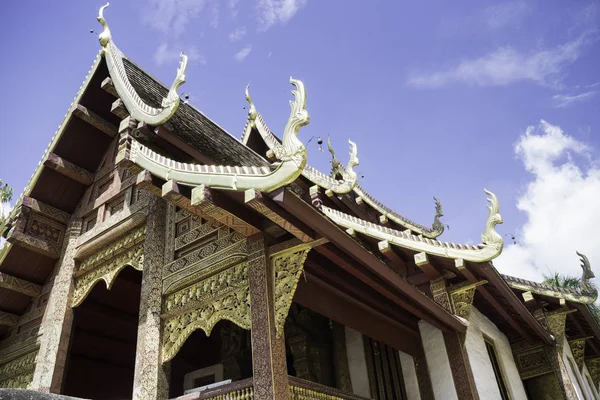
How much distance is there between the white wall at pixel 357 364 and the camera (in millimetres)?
6855

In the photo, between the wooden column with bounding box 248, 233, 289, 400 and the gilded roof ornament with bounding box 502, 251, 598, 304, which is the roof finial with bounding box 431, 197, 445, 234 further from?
the wooden column with bounding box 248, 233, 289, 400

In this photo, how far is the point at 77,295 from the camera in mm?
6293

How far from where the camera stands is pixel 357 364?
7.05 meters

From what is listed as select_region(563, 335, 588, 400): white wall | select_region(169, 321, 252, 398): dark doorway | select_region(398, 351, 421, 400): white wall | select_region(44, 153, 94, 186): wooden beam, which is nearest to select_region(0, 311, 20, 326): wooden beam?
select_region(44, 153, 94, 186): wooden beam

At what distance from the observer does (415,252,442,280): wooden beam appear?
5559 millimetres

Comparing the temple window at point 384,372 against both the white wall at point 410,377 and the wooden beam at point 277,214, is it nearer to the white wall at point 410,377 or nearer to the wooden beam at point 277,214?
the white wall at point 410,377

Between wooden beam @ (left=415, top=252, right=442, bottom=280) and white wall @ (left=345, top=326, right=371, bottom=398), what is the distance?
1577mm

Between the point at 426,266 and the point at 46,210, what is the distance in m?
4.91

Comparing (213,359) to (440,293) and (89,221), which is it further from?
(440,293)

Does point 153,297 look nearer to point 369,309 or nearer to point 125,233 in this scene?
point 125,233

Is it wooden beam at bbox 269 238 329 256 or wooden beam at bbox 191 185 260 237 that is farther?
wooden beam at bbox 269 238 329 256

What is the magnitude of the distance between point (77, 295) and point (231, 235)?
8.56 feet

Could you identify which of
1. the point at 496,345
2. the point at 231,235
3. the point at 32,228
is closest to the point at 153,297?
the point at 231,235

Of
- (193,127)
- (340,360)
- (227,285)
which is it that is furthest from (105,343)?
(227,285)
